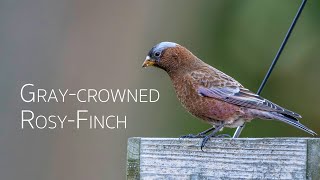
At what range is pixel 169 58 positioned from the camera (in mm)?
4777

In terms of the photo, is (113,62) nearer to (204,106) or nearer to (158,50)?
(158,50)

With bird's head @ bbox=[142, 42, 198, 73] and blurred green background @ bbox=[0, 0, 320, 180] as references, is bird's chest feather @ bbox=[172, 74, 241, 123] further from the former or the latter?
blurred green background @ bbox=[0, 0, 320, 180]

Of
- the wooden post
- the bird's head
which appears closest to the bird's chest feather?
the bird's head

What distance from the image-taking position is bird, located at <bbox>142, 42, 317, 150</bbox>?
440 cm

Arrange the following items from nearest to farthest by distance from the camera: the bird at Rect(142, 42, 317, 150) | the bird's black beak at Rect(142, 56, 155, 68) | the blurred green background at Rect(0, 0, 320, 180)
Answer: the bird at Rect(142, 42, 317, 150) → the bird's black beak at Rect(142, 56, 155, 68) → the blurred green background at Rect(0, 0, 320, 180)

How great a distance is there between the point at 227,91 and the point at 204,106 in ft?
0.48

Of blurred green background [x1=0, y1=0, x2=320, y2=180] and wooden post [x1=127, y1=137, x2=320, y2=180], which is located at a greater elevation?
blurred green background [x1=0, y1=0, x2=320, y2=180]

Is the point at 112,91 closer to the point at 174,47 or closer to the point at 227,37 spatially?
the point at 227,37

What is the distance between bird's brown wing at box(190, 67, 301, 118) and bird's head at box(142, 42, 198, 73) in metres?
0.10

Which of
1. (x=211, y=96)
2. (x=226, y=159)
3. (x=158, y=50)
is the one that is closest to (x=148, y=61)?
(x=158, y=50)

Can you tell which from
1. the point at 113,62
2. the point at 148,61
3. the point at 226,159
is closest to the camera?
the point at 226,159

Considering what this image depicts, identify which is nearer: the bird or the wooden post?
the wooden post

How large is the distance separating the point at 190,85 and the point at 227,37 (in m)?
4.10

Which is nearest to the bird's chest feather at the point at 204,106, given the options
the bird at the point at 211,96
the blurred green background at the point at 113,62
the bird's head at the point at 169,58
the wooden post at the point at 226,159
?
the bird at the point at 211,96
